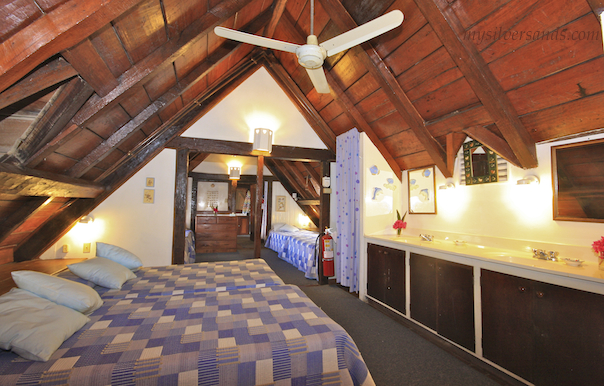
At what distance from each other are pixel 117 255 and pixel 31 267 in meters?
1.06

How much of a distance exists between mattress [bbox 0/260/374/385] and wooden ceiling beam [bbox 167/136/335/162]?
2.34 m

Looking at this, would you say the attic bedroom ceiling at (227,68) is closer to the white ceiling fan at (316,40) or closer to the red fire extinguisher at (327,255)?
the white ceiling fan at (316,40)

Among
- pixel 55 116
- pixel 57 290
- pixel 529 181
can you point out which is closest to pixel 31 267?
pixel 57 290

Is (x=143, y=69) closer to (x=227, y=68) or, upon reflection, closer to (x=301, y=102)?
(x=227, y=68)

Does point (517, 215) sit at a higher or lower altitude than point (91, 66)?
lower

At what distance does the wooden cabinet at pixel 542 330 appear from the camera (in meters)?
1.56

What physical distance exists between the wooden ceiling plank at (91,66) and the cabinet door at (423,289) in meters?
3.02

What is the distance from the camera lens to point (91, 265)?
2.20m

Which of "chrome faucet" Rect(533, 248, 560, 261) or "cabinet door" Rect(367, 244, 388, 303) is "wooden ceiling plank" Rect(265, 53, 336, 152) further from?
"chrome faucet" Rect(533, 248, 560, 261)

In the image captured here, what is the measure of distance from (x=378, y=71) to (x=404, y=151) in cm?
119

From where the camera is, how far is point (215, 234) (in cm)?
665

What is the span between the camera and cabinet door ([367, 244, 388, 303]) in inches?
129

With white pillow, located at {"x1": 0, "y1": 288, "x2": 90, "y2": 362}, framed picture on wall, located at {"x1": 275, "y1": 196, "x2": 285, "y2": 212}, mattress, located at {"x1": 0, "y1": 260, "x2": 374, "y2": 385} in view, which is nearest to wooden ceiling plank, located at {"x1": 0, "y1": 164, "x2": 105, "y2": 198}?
white pillow, located at {"x1": 0, "y1": 288, "x2": 90, "y2": 362}

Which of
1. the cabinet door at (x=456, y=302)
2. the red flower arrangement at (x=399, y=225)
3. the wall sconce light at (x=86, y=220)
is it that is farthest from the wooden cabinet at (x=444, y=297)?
the wall sconce light at (x=86, y=220)
